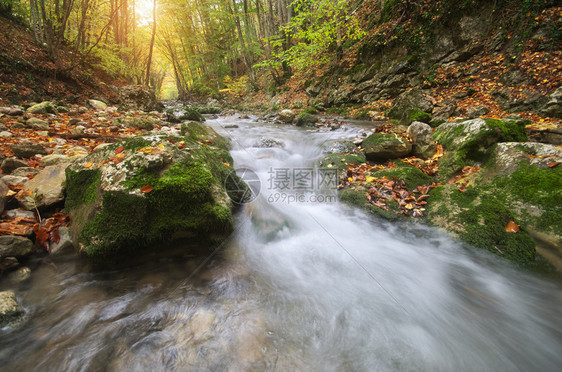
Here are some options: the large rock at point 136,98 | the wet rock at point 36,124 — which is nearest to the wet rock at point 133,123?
the wet rock at point 36,124

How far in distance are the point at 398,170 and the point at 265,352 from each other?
140 inches

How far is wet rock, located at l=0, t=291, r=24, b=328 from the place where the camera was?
166 centimetres

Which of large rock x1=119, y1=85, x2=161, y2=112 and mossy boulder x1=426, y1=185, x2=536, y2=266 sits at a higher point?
large rock x1=119, y1=85, x2=161, y2=112

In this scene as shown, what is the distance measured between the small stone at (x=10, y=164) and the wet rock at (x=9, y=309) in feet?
7.59

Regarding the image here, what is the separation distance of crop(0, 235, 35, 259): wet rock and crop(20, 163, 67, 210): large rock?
56 cm

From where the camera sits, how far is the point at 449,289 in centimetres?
241

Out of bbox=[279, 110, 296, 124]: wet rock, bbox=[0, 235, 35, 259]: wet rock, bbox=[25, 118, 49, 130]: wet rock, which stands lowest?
bbox=[0, 235, 35, 259]: wet rock

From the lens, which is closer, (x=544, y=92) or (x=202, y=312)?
(x=202, y=312)

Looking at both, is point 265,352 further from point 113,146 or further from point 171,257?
point 113,146

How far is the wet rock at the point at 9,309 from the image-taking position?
65.5 inches

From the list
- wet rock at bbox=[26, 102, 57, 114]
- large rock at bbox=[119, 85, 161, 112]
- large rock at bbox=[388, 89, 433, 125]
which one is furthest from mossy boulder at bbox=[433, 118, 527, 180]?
large rock at bbox=[119, 85, 161, 112]

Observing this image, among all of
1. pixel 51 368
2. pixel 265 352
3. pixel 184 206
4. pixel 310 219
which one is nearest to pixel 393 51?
pixel 310 219
